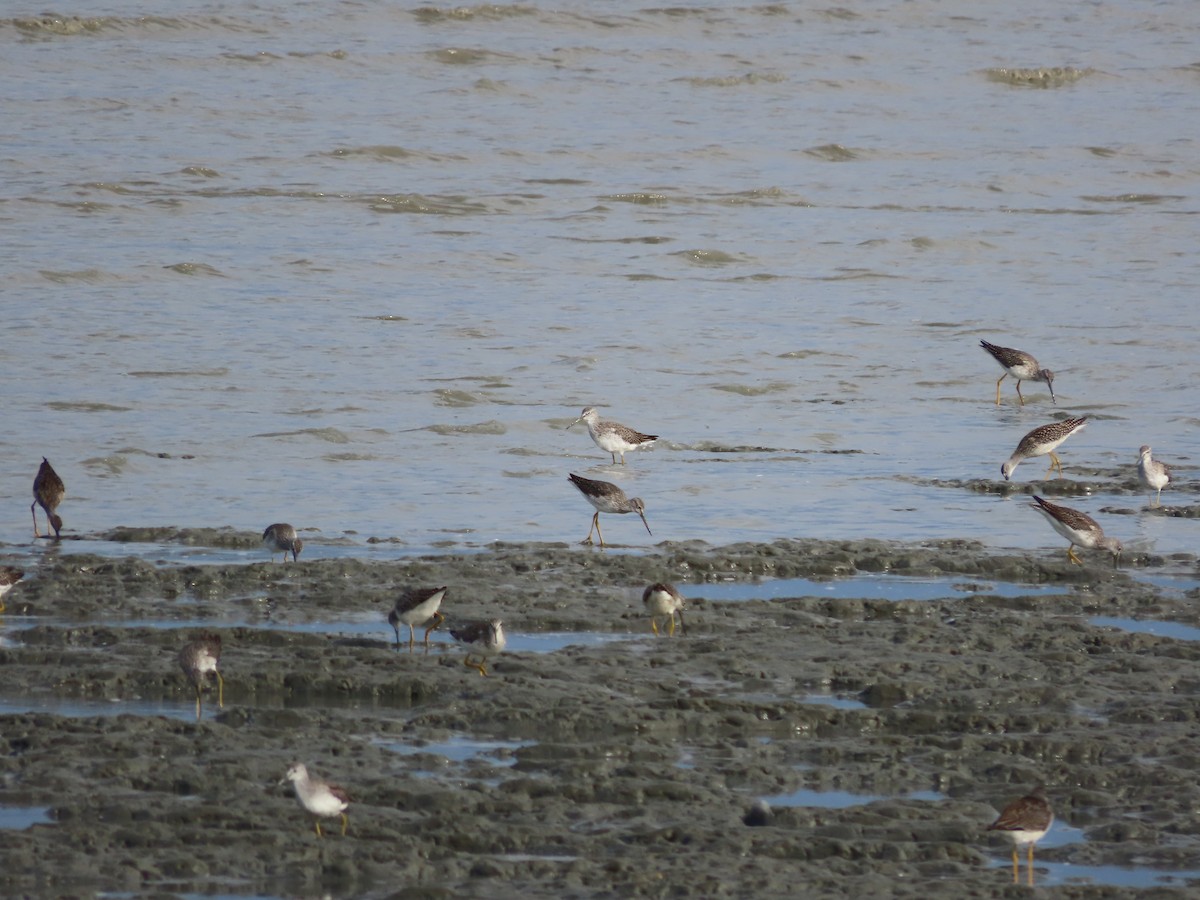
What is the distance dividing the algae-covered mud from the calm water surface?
1.51 metres

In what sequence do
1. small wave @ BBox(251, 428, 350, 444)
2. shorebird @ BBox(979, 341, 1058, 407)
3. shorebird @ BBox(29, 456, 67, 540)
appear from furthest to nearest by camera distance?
1. shorebird @ BBox(979, 341, 1058, 407)
2. small wave @ BBox(251, 428, 350, 444)
3. shorebird @ BBox(29, 456, 67, 540)

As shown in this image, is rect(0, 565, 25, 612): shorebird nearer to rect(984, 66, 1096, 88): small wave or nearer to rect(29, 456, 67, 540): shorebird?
rect(29, 456, 67, 540): shorebird

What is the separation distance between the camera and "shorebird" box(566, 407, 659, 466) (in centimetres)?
1410

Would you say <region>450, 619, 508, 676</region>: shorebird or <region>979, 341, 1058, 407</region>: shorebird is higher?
<region>450, 619, 508, 676</region>: shorebird

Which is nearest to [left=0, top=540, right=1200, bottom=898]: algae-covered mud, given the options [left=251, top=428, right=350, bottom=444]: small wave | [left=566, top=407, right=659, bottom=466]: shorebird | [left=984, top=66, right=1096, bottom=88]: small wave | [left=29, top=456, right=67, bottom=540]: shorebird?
[left=29, top=456, right=67, bottom=540]: shorebird

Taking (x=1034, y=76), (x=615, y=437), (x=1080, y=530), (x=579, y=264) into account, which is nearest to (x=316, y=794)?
(x=1080, y=530)

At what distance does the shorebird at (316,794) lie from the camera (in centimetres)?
609

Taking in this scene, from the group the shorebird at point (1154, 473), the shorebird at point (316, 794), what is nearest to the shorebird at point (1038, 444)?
the shorebird at point (1154, 473)

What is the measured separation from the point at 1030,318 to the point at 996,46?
2296 centimetres

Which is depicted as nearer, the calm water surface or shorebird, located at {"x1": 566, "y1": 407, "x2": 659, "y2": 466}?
the calm water surface

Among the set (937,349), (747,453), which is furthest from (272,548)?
(937,349)

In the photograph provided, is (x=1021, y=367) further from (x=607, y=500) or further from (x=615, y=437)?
(x=607, y=500)

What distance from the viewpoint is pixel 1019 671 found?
838cm

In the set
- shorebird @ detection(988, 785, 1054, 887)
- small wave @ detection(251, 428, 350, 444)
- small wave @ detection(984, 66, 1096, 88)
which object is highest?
small wave @ detection(984, 66, 1096, 88)
